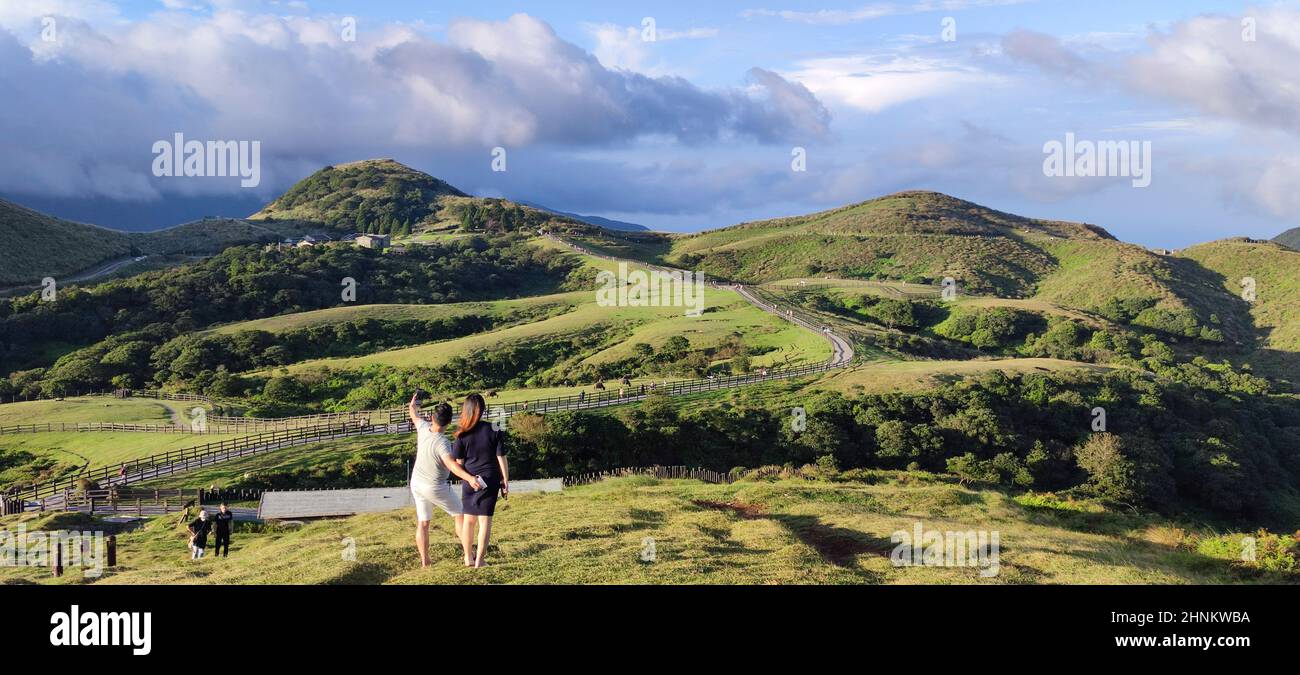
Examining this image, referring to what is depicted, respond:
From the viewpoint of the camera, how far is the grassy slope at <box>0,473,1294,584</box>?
14.7 metres

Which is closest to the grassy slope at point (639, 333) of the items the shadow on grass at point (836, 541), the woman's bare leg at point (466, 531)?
the shadow on grass at point (836, 541)

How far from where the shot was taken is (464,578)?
502 inches

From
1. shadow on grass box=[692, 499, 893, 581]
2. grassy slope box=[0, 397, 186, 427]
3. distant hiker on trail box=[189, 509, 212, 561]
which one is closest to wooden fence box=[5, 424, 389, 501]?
grassy slope box=[0, 397, 186, 427]

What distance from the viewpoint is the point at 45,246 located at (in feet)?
406

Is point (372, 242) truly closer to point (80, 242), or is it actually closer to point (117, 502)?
point (80, 242)

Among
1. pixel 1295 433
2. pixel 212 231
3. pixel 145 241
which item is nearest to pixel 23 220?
pixel 145 241

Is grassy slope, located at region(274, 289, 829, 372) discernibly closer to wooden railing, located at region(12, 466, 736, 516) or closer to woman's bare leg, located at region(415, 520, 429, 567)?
wooden railing, located at region(12, 466, 736, 516)

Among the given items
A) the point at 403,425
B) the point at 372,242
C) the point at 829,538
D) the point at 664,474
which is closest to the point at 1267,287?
the point at 664,474

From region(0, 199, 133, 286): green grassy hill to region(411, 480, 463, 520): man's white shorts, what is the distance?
4900 inches

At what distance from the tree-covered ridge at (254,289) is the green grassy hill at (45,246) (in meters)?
21.8

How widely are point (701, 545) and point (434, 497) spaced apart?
7528 millimetres

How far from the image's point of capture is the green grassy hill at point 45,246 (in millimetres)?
113250

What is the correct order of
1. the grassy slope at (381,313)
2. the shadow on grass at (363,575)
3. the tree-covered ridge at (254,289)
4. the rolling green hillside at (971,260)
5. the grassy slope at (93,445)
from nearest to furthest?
the shadow on grass at (363,575) < the grassy slope at (93,445) < the tree-covered ridge at (254,289) < the grassy slope at (381,313) < the rolling green hillside at (971,260)

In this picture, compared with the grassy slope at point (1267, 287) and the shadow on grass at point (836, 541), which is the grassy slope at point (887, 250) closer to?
the grassy slope at point (1267, 287)
